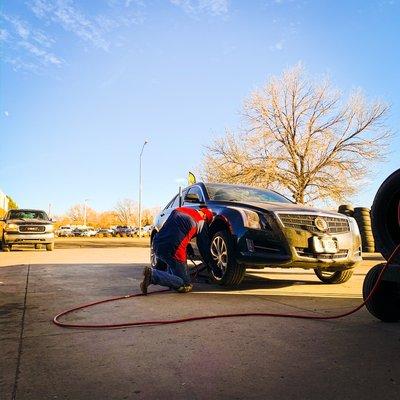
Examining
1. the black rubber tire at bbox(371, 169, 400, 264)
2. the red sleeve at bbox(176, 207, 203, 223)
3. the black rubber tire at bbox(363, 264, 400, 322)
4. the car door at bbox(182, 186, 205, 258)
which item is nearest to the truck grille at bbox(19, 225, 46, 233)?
the car door at bbox(182, 186, 205, 258)

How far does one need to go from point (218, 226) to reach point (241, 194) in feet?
3.69

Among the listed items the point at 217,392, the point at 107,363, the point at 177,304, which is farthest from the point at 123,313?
the point at 217,392

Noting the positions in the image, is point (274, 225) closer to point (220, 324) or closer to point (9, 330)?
point (220, 324)

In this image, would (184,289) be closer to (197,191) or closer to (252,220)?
(252,220)

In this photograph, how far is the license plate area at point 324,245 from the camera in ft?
15.7

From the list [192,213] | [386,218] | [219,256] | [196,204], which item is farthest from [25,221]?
[386,218]

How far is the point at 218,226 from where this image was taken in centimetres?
548

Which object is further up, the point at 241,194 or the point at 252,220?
the point at 241,194

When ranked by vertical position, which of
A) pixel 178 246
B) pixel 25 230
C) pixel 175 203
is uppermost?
pixel 175 203

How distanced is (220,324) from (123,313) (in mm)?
1045

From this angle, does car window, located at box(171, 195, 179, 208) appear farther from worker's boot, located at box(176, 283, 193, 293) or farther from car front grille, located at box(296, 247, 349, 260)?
car front grille, located at box(296, 247, 349, 260)

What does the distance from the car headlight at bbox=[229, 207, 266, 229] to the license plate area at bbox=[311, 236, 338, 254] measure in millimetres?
642

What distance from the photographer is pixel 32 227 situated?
14836mm

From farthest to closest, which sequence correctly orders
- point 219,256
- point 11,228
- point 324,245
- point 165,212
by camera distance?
point 11,228 < point 165,212 < point 219,256 < point 324,245
